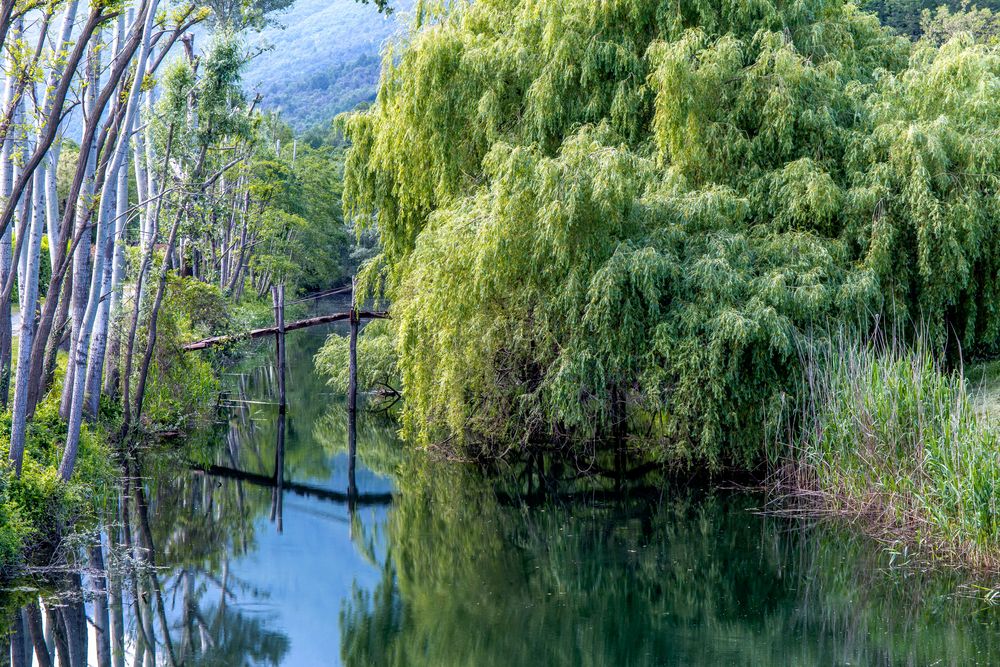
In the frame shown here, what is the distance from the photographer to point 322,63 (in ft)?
365

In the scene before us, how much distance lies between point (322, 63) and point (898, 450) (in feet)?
356

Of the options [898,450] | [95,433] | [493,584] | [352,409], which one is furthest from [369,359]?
[898,450]

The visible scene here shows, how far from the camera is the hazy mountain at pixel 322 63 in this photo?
85.8 meters

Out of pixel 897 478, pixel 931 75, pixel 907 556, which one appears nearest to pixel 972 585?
pixel 907 556

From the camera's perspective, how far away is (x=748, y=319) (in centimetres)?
1071

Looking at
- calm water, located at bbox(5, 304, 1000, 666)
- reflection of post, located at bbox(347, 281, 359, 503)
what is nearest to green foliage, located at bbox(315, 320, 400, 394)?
reflection of post, located at bbox(347, 281, 359, 503)

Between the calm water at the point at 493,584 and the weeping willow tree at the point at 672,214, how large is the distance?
1.26 m

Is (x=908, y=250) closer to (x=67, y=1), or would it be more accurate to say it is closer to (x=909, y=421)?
(x=909, y=421)

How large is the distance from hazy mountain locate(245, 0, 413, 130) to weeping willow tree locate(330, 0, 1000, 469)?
5654cm

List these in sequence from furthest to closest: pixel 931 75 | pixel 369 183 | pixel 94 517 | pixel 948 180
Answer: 1. pixel 369 183
2. pixel 931 75
3. pixel 948 180
4. pixel 94 517

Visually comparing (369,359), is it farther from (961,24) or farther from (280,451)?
(961,24)

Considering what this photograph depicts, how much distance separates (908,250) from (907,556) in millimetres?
4358

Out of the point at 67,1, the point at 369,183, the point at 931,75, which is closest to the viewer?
the point at 67,1

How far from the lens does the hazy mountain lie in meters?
85.8
